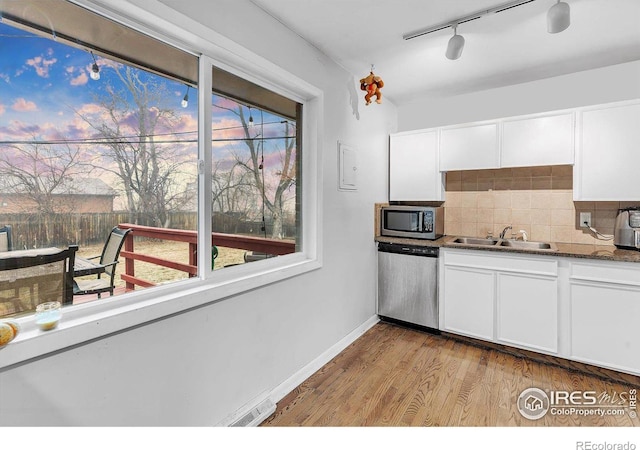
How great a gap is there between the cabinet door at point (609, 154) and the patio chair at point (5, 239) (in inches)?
140

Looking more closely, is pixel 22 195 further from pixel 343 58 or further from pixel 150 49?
pixel 343 58

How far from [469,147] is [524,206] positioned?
79 centimetres

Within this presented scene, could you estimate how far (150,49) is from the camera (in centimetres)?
156

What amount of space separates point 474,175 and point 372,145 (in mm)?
1129

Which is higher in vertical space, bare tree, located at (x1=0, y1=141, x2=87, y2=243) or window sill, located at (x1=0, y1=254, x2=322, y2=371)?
bare tree, located at (x1=0, y1=141, x2=87, y2=243)

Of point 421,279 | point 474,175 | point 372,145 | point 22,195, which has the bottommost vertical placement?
point 421,279

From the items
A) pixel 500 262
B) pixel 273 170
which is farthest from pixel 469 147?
Result: pixel 273 170

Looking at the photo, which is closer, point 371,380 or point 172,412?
point 172,412

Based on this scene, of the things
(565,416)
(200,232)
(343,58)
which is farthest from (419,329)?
(343,58)

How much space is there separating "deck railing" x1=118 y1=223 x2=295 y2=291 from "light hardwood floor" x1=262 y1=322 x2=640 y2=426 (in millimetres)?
1022

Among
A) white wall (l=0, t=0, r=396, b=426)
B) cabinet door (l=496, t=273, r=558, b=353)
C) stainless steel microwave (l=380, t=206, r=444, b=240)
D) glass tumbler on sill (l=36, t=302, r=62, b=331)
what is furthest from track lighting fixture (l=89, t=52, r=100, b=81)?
cabinet door (l=496, t=273, r=558, b=353)

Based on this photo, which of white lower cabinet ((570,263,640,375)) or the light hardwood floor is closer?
the light hardwood floor

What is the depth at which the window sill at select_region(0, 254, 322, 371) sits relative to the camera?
108cm

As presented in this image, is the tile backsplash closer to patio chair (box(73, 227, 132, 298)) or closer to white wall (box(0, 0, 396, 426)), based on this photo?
white wall (box(0, 0, 396, 426))
